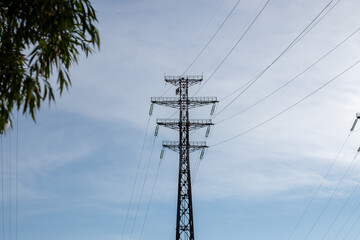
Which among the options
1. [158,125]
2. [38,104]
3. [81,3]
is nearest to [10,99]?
[38,104]

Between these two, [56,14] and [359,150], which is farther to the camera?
[359,150]

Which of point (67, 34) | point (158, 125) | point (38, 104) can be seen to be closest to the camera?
point (38, 104)

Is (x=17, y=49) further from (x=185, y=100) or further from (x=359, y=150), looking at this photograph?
(x=359, y=150)

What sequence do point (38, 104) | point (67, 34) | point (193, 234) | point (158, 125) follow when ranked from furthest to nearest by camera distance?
1. point (158, 125)
2. point (193, 234)
3. point (67, 34)
4. point (38, 104)

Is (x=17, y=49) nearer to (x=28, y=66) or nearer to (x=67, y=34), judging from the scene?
(x=28, y=66)

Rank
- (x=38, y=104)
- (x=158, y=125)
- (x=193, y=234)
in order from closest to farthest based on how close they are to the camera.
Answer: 1. (x=38, y=104)
2. (x=193, y=234)
3. (x=158, y=125)

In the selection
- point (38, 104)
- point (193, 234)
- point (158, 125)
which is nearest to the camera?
point (38, 104)

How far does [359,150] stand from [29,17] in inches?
1373

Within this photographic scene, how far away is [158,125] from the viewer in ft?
149

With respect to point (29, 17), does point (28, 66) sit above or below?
below

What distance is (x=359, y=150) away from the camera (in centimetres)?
4291

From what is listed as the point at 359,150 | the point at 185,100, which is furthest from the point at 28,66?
the point at 359,150

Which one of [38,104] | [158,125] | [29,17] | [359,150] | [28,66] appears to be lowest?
[38,104]

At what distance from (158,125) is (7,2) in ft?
103
